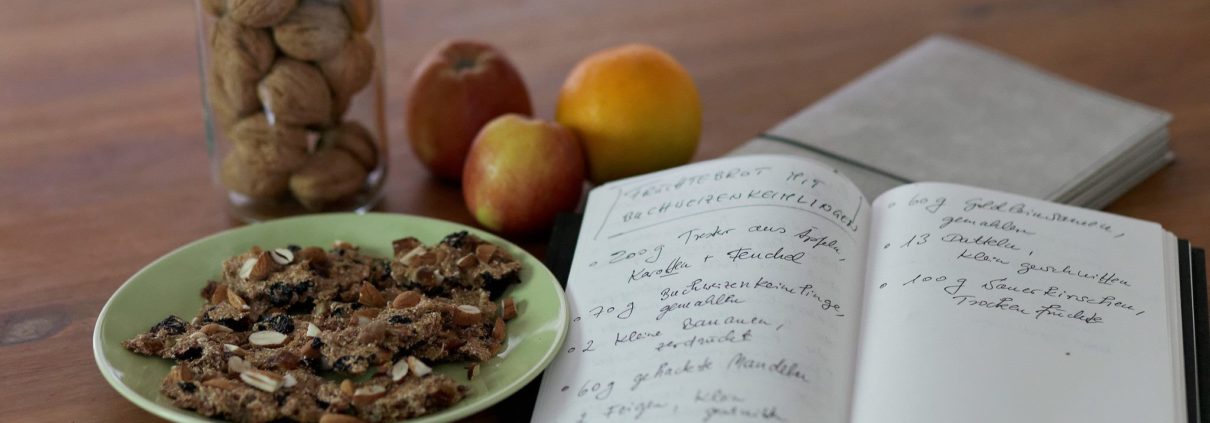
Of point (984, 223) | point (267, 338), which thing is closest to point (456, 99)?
point (267, 338)

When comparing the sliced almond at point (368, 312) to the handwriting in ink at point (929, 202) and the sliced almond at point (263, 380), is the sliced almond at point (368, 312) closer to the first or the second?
the sliced almond at point (263, 380)

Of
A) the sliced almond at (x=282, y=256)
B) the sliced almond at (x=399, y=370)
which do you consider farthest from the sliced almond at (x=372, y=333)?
the sliced almond at (x=282, y=256)

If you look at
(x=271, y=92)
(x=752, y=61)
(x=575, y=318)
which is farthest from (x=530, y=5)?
(x=575, y=318)

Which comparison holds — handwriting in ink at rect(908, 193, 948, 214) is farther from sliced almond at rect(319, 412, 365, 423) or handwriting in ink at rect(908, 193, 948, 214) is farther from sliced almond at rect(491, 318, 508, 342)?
sliced almond at rect(319, 412, 365, 423)

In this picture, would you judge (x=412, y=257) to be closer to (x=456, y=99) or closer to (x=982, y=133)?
(x=456, y=99)

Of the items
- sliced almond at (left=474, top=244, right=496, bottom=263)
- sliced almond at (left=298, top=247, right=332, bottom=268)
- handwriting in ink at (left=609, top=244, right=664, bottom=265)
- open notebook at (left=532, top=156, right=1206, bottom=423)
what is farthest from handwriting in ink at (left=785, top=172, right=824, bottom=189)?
sliced almond at (left=298, top=247, right=332, bottom=268)

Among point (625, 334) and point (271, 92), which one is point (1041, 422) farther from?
point (271, 92)
